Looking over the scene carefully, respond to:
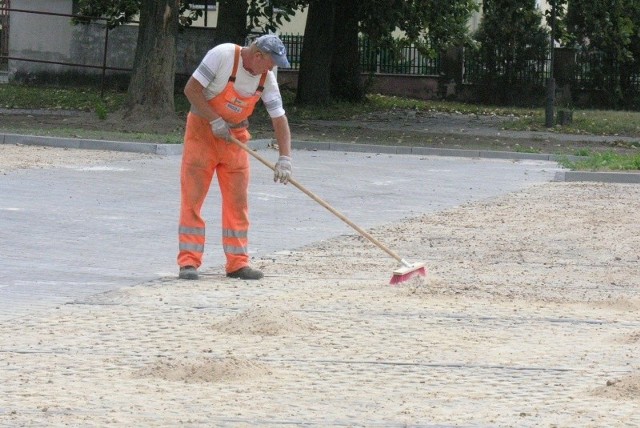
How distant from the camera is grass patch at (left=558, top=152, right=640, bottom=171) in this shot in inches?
701

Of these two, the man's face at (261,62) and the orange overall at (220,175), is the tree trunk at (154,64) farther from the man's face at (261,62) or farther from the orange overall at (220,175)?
the man's face at (261,62)

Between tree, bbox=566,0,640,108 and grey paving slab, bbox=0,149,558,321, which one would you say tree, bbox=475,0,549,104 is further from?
grey paving slab, bbox=0,149,558,321

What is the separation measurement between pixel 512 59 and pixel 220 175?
2854 cm

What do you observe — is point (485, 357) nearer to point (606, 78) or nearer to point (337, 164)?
point (337, 164)

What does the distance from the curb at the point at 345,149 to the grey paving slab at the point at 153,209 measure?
43 centimetres

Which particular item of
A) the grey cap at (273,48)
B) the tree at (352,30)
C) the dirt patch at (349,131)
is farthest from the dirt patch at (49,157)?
the tree at (352,30)

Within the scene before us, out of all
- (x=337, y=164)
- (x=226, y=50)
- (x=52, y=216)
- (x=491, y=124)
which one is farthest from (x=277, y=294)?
(x=491, y=124)

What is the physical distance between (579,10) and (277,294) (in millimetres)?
21101

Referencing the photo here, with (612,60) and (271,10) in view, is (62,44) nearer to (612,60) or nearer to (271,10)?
(271,10)

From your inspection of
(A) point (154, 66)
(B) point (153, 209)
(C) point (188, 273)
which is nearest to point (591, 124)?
(A) point (154, 66)

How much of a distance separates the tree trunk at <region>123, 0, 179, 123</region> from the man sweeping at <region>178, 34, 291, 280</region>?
1358cm

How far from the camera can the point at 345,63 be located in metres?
31.6

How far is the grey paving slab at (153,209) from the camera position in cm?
912

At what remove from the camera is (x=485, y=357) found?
22.1 ft
